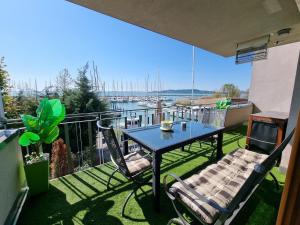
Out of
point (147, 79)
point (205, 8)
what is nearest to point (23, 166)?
point (205, 8)

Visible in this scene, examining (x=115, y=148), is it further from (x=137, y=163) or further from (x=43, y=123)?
(x=43, y=123)

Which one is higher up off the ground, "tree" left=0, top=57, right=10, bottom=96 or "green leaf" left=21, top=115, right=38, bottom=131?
"tree" left=0, top=57, right=10, bottom=96

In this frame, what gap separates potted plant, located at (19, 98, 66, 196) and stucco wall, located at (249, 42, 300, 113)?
6.81 m

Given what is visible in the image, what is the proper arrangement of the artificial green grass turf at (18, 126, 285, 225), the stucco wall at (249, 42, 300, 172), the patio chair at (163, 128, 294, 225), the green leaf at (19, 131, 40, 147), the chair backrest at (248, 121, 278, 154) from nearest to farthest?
1. the patio chair at (163, 128, 294, 225)
2. the artificial green grass turf at (18, 126, 285, 225)
3. the green leaf at (19, 131, 40, 147)
4. the chair backrest at (248, 121, 278, 154)
5. the stucco wall at (249, 42, 300, 172)

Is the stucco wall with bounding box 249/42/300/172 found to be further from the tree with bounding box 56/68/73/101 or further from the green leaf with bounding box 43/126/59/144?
the tree with bounding box 56/68/73/101

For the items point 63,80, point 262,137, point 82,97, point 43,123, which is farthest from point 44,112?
point 63,80

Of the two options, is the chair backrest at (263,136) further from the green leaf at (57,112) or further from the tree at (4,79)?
the tree at (4,79)

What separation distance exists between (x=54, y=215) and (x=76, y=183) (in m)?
0.61

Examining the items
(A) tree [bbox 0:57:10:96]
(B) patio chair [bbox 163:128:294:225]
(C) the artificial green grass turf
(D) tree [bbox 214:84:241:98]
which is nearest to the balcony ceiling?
(B) patio chair [bbox 163:128:294:225]

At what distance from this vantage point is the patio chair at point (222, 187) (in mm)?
1085

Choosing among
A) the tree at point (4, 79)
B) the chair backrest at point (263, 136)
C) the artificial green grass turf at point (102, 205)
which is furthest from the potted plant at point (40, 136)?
the tree at point (4, 79)

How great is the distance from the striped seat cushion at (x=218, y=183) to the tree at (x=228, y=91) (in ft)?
38.7

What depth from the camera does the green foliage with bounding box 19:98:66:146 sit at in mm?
1883

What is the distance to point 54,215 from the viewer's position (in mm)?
1814
